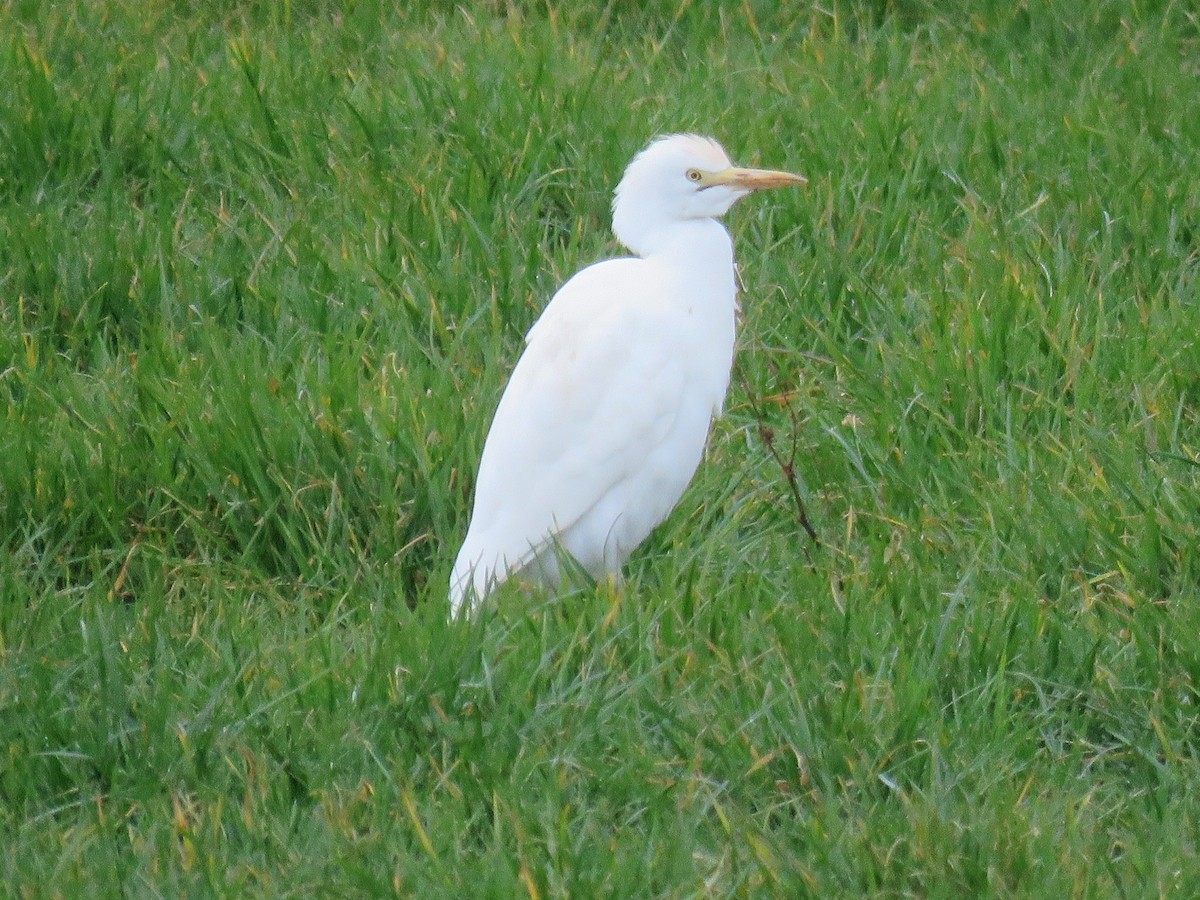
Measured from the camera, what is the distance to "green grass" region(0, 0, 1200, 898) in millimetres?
2670

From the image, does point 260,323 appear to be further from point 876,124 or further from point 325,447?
point 876,124

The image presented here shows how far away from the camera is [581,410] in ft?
11.9

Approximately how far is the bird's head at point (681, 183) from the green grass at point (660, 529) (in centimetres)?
51

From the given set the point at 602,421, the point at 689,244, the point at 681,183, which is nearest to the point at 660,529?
the point at 602,421

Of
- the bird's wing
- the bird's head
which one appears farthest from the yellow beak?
the bird's wing

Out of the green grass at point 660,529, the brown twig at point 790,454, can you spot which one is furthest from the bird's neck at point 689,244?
the green grass at point 660,529

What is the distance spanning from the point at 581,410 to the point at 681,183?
1.97 ft

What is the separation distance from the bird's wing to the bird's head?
242mm

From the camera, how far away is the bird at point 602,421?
353 cm

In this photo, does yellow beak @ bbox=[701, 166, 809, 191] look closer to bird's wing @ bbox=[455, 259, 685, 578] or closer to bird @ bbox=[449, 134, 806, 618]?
bird @ bbox=[449, 134, 806, 618]

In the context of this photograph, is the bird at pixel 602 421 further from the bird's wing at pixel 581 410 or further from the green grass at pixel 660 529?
the green grass at pixel 660 529

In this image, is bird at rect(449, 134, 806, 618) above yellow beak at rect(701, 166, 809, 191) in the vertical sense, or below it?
below

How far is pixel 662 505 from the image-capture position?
363 centimetres

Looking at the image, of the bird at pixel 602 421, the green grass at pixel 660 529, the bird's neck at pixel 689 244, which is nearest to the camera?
the green grass at pixel 660 529
